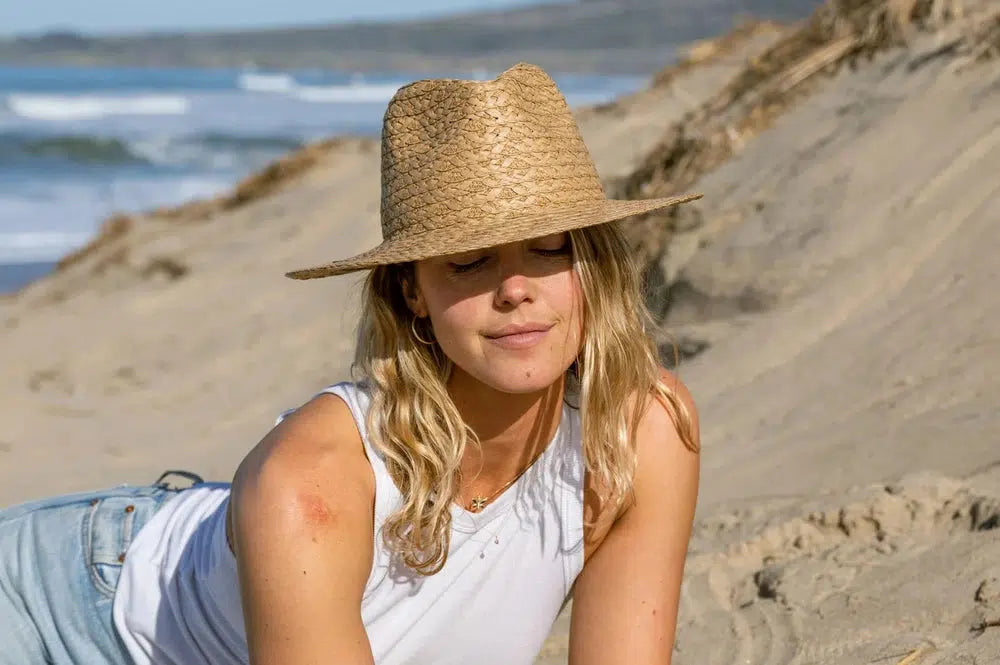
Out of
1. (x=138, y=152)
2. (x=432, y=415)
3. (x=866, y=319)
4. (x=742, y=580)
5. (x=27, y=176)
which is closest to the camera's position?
(x=432, y=415)

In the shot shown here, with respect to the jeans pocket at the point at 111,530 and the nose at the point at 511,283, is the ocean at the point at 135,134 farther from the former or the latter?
the nose at the point at 511,283

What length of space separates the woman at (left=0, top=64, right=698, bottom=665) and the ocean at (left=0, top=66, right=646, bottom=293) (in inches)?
398

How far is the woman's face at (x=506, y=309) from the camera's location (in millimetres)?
2266

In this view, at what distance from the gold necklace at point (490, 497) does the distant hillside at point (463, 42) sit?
138 feet

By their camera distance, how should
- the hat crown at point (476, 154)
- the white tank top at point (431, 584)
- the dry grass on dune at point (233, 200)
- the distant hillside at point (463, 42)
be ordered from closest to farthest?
the hat crown at point (476, 154) → the white tank top at point (431, 584) → the dry grass on dune at point (233, 200) → the distant hillside at point (463, 42)

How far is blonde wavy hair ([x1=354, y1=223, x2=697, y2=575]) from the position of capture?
2.33m

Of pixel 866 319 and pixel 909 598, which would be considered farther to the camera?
pixel 866 319

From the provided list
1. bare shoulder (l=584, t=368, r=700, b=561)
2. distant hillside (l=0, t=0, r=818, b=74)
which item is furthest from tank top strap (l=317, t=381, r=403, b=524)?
distant hillside (l=0, t=0, r=818, b=74)

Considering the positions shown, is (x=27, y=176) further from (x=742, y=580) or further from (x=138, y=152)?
(x=742, y=580)

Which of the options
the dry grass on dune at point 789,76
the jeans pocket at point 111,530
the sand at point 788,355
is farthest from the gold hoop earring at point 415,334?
the dry grass on dune at point 789,76

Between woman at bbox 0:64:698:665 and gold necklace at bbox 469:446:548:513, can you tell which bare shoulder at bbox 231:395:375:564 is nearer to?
woman at bbox 0:64:698:665

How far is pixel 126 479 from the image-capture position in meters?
5.53

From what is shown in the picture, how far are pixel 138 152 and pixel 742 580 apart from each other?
789 inches

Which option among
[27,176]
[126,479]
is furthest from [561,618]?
[27,176]
